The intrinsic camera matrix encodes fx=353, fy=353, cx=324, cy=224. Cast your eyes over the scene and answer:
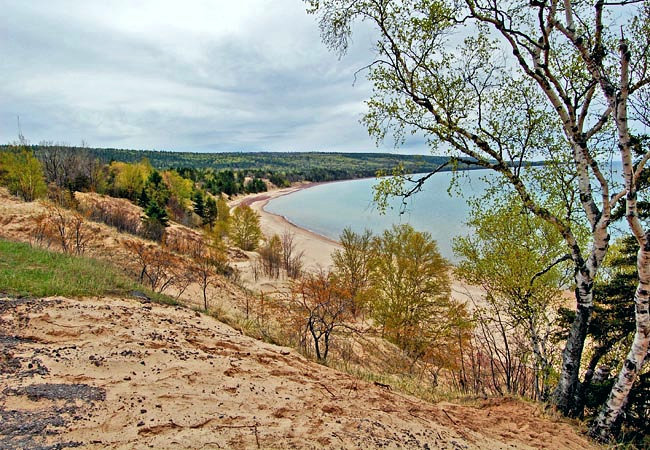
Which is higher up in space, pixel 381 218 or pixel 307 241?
pixel 381 218

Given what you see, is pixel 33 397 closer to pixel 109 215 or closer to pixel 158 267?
pixel 158 267

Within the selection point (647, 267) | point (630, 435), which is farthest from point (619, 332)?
point (647, 267)

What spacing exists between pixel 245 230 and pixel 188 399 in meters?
41.1

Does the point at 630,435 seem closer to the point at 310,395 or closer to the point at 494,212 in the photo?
the point at 310,395

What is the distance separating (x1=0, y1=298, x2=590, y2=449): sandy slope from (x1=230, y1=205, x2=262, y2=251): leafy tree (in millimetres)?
37577

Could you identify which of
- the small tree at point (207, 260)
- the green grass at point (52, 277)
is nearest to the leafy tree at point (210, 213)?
the small tree at point (207, 260)

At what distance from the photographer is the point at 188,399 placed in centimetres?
479

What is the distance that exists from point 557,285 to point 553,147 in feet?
17.7

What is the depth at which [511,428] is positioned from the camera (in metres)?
5.79

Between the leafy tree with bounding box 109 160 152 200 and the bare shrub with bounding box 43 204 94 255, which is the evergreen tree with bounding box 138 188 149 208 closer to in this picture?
the leafy tree with bounding box 109 160 152 200

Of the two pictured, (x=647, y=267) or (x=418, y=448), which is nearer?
(x=418, y=448)

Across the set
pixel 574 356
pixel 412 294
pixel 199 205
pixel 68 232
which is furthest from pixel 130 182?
pixel 574 356

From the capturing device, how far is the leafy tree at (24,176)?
34.3 m

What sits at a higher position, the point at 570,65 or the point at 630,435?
the point at 570,65
